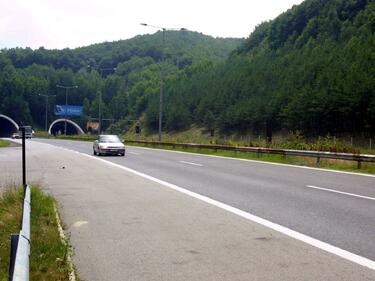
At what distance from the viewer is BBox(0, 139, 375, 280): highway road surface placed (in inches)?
243

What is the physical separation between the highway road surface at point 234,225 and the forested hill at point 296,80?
57034mm

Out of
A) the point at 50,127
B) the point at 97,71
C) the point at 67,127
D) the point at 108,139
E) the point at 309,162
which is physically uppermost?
the point at 97,71

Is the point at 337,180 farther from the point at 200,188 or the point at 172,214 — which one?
the point at 172,214

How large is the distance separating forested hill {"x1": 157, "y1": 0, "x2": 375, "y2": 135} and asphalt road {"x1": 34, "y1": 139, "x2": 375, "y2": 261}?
5284 centimetres

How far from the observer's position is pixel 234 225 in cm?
885

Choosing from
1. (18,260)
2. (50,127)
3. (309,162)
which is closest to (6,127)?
(50,127)

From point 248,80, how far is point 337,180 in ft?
318

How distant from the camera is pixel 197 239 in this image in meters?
7.75

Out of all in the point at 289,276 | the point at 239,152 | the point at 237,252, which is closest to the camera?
the point at 289,276

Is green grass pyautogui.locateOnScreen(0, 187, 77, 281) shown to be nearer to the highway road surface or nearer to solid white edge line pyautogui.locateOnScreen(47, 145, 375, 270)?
the highway road surface

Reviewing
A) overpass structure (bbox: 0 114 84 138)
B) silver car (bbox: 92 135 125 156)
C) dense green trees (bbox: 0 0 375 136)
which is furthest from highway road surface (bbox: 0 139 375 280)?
overpass structure (bbox: 0 114 84 138)

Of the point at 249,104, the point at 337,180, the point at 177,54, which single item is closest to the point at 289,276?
the point at 337,180

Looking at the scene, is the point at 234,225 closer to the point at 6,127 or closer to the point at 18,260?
the point at 18,260

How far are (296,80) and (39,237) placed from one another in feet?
297
